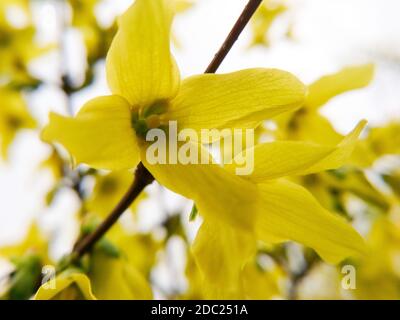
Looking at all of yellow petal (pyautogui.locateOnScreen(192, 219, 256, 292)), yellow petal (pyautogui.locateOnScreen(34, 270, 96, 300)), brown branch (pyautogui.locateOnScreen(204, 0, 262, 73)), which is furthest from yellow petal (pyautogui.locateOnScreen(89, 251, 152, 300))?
brown branch (pyautogui.locateOnScreen(204, 0, 262, 73))

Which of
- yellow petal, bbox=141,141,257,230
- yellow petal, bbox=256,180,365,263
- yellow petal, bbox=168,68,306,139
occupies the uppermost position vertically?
yellow petal, bbox=168,68,306,139

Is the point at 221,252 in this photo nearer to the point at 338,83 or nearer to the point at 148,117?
the point at 148,117

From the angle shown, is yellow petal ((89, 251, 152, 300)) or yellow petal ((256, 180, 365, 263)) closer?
yellow petal ((256, 180, 365, 263))

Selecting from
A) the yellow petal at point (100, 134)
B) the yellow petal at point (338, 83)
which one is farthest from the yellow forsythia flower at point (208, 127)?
the yellow petal at point (338, 83)

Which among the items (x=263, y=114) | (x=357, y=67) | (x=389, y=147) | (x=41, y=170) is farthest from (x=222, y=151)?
(x=41, y=170)

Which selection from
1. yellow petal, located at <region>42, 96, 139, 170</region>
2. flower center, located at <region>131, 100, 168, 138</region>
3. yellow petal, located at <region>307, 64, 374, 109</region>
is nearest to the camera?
yellow petal, located at <region>42, 96, 139, 170</region>

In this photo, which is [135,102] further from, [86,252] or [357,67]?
[357,67]

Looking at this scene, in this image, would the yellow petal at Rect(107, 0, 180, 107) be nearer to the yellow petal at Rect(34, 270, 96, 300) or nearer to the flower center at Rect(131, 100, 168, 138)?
the flower center at Rect(131, 100, 168, 138)
